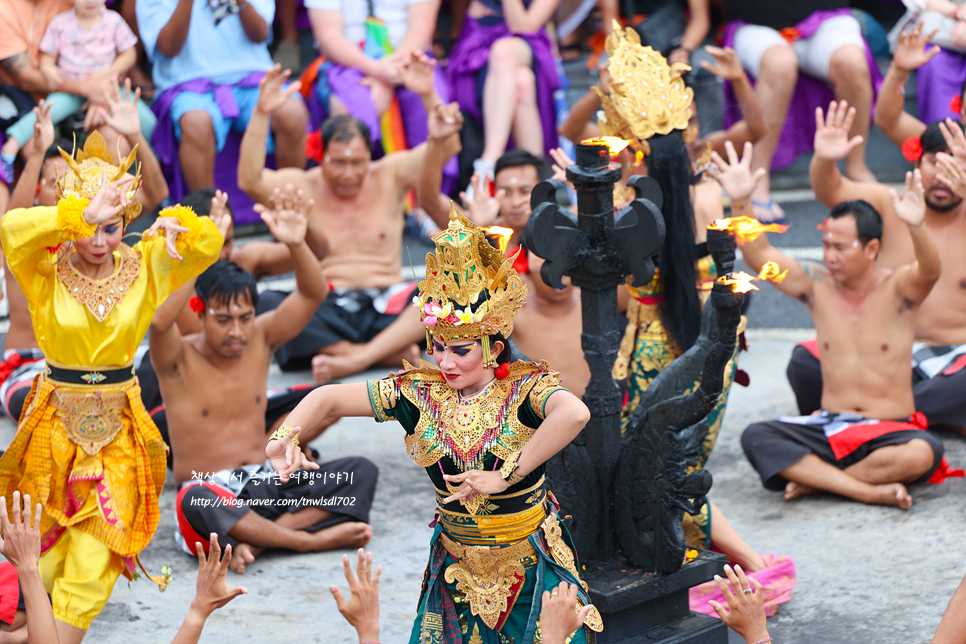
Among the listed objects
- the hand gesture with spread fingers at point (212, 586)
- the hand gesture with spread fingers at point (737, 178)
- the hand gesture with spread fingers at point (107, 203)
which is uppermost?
the hand gesture with spread fingers at point (107, 203)

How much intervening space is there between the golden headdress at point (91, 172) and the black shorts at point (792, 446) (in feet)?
8.23

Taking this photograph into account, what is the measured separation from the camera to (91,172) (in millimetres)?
3727

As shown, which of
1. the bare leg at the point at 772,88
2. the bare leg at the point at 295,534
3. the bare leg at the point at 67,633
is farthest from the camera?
the bare leg at the point at 772,88

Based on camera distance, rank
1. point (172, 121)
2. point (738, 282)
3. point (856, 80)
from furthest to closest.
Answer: point (856, 80) → point (172, 121) → point (738, 282)

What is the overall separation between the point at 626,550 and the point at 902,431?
160 centimetres

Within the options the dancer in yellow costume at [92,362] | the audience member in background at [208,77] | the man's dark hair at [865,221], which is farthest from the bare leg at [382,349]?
the man's dark hair at [865,221]

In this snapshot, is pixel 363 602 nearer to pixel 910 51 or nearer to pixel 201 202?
pixel 201 202

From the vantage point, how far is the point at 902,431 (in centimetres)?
449

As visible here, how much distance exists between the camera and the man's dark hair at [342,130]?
5992 mm

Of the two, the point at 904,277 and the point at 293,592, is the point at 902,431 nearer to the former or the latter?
the point at 904,277

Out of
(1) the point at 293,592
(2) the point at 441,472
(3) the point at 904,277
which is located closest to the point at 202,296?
(1) the point at 293,592

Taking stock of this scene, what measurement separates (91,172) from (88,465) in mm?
931

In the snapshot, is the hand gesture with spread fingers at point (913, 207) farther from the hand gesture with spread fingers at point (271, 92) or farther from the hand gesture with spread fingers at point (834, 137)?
the hand gesture with spread fingers at point (271, 92)

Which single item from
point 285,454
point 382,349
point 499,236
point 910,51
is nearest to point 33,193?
point 382,349
